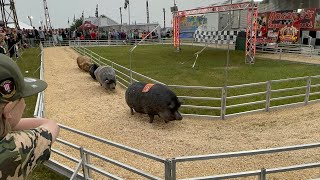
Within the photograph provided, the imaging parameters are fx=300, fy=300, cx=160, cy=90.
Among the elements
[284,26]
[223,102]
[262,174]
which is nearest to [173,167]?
[262,174]

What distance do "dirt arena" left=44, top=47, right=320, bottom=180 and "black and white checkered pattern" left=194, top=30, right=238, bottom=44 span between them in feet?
54.2

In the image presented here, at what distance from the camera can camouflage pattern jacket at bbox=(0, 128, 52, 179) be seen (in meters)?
1.21

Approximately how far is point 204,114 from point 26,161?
19.4 feet

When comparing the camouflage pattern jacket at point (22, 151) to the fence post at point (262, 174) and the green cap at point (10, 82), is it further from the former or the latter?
the fence post at point (262, 174)

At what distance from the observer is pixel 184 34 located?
36406 mm

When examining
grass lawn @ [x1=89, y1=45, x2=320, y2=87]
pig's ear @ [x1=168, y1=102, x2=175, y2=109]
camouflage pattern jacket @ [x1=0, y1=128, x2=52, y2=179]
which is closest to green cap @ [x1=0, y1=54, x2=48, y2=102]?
camouflage pattern jacket @ [x1=0, y1=128, x2=52, y2=179]

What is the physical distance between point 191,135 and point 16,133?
187 inches

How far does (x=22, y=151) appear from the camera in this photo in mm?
1246

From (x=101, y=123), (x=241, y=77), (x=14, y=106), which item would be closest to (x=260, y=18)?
(x=241, y=77)

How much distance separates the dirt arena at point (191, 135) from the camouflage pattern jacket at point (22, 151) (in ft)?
9.49

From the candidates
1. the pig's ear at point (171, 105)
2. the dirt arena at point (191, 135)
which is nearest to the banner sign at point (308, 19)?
the dirt arena at point (191, 135)

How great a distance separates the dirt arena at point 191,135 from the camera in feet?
14.6

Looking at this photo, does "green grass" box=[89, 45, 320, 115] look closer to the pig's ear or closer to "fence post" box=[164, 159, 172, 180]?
the pig's ear

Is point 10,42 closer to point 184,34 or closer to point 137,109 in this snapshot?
point 137,109
